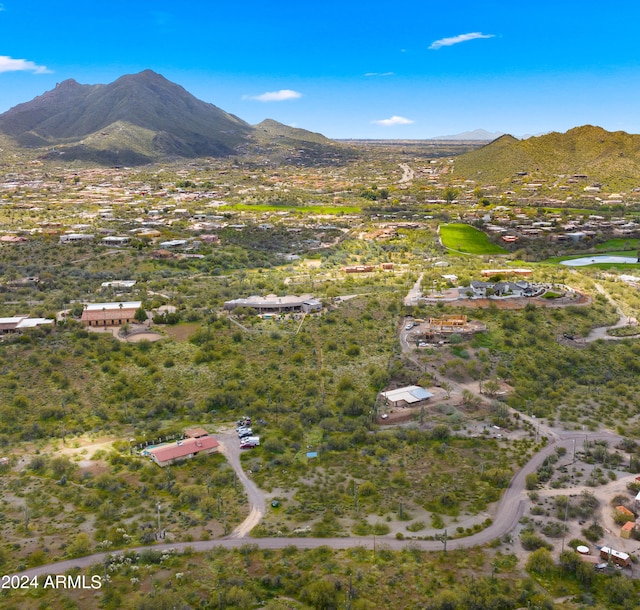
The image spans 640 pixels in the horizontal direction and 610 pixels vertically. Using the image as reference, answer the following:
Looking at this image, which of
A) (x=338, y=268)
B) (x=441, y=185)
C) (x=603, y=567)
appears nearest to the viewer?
(x=603, y=567)

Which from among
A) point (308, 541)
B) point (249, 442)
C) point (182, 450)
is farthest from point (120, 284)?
point (308, 541)

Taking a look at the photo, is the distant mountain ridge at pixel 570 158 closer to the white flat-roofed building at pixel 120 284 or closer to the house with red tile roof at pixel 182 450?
the white flat-roofed building at pixel 120 284

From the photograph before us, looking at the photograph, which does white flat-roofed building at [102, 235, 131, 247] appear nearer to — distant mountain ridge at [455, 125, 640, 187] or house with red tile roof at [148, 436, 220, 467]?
house with red tile roof at [148, 436, 220, 467]

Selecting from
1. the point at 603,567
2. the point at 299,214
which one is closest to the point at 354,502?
the point at 603,567

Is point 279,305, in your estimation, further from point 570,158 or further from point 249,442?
point 570,158

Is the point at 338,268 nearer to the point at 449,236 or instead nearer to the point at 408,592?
the point at 449,236

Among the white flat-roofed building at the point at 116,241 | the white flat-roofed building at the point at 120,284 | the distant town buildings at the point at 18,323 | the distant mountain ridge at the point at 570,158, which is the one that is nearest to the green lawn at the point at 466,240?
the white flat-roofed building at the point at 120,284

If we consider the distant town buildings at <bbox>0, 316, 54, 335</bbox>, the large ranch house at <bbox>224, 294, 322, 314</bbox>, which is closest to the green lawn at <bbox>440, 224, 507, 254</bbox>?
the large ranch house at <bbox>224, 294, 322, 314</bbox>
